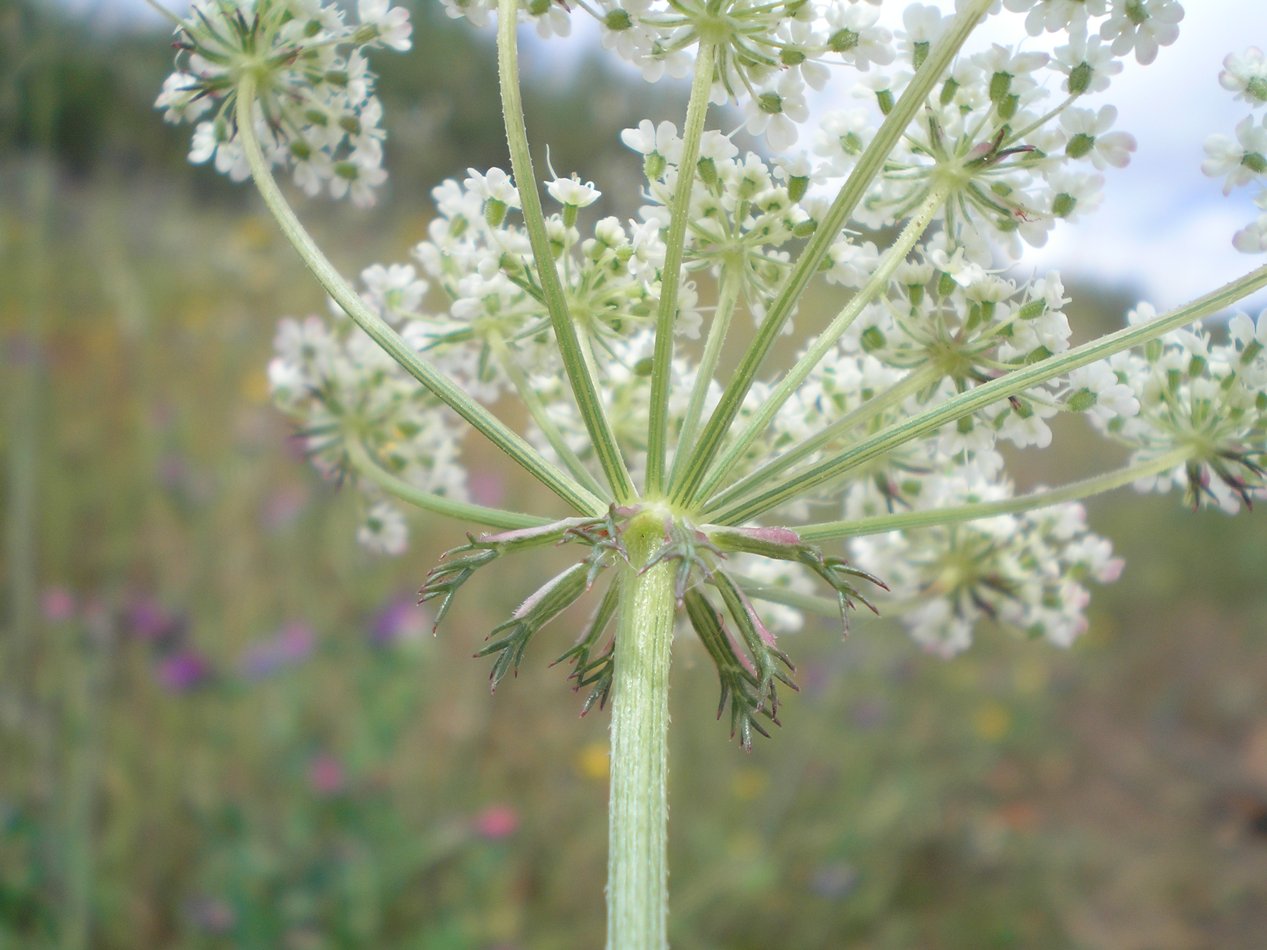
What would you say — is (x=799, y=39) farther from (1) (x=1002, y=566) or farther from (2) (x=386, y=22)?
(1) (x=1002, y=566)

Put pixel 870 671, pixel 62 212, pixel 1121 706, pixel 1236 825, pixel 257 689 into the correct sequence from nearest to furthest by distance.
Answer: pixel 257 689 < pixel 870 671 < pixel 1236 825 < pixel 1121 706 < pixel 62 212

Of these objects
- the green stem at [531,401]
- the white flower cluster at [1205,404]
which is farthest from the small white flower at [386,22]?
the white flower cluster at [1205,404]

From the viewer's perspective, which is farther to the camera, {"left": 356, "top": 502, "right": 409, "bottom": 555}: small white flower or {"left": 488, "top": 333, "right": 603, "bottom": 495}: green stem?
{"left": 356, "top": 502, "right": 409, "bottom": 555}: small white flower

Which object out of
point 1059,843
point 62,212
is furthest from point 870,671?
point 62,212

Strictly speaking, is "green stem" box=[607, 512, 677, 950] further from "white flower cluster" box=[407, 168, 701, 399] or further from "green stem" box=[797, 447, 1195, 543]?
"white flower cluster" box=[407, 168, 701, 399]

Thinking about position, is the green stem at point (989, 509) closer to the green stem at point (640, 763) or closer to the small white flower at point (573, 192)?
the green stem at point (640, 763)

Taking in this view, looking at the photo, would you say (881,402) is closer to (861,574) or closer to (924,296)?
(924,296)

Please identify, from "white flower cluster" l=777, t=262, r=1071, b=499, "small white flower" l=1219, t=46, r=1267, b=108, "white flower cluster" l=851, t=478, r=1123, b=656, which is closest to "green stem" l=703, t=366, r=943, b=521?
"white flower cluster" l=777, t=262, r=1071, b=499
